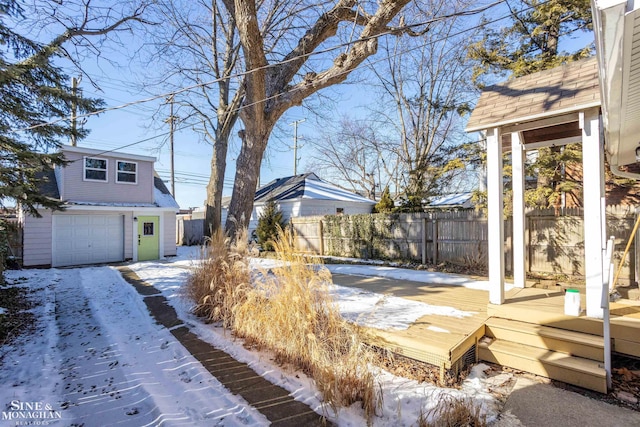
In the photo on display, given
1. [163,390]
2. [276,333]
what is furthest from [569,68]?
[163,390]

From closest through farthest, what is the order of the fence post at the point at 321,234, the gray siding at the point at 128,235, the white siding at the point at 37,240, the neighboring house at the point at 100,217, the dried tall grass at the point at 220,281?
the dried tall grass at the point at 220,281, the white siding at the point at 37,240, the neighboring house at the point at 100,217, the gray siding at the point at 128,235, the fence post at the point at 321,234

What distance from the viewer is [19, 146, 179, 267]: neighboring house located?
419 inches

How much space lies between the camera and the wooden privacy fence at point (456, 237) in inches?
260

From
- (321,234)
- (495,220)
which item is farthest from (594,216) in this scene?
(321,234)

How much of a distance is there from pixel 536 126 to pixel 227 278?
4811 millimetres

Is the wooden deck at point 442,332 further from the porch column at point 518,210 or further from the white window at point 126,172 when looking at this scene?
the white window at point 126,172

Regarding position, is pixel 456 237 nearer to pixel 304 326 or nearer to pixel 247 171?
pixel 247 171

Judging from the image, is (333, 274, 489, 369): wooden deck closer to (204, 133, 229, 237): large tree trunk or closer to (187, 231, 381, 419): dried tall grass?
(187, 231, 381, 419): dried tall grass

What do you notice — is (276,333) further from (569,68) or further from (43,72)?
(43,72)

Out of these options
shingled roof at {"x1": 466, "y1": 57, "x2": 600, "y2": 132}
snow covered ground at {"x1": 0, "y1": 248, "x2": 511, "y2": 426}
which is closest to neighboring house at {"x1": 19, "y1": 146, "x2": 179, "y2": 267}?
snow covered ground at {"x1": 0, "y1": 248, "x2": 511, "y2": 426}

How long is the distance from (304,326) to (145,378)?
1.72 metres

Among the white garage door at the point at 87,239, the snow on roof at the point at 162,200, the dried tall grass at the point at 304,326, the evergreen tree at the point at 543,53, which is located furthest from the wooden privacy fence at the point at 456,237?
the white garage door at the point at 87,239

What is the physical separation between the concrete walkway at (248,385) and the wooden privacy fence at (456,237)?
157cm

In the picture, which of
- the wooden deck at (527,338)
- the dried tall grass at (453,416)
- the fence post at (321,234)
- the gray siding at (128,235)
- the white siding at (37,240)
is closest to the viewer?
the dried tall grass at (453,416)
